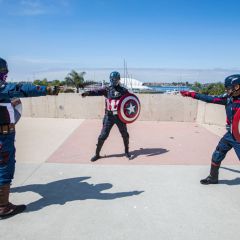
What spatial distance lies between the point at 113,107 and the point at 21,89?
7.70ft

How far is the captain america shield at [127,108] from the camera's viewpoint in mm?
5484

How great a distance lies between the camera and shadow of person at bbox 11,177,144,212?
3719 millimetres

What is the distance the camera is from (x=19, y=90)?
11.1 ft

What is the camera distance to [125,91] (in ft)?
18.4

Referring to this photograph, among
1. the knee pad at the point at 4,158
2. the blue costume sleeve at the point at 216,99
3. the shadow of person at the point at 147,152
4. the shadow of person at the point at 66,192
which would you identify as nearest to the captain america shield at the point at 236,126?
the blue costume sleeve at the point at 216,99

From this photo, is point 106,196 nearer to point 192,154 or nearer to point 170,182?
point 170,182

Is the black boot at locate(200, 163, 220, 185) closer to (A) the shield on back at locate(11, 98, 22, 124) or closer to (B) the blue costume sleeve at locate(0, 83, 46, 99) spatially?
(B) the blue costume sleeve at locate(0, 83, 46, 99)

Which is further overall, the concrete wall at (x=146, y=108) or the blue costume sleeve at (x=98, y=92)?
the concrete wall at (x=146, y=108)

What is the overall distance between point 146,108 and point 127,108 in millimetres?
5162

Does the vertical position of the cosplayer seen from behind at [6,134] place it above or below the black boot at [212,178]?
above

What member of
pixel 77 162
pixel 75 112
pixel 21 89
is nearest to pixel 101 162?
pixel 77 162

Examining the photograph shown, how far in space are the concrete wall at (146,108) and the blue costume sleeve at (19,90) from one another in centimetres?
720

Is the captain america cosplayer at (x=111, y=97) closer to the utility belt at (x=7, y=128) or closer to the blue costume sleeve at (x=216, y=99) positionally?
the blue costume sleeve at (x=216, y=99)

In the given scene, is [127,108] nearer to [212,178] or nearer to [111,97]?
[111,97]
